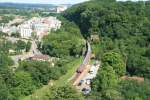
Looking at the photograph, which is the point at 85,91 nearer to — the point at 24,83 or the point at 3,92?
the point at 24,83

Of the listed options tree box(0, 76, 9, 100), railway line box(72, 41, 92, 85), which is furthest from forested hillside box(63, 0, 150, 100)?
tree box(0, 76, 9, 100)

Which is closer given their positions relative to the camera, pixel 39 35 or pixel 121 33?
pixel 121 33

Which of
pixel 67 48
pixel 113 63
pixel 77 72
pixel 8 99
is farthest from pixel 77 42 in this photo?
pixel 8 99

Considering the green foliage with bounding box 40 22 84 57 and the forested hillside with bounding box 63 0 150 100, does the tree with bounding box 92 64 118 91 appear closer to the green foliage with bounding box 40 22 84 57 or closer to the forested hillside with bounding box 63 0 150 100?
the forested hillside with bounding box 63 0 150 100

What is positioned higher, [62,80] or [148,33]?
[148,33]

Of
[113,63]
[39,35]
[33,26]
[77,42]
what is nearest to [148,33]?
[77,42]

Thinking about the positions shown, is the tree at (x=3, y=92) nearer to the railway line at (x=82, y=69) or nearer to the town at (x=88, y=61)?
the town at (x=88, y=61)

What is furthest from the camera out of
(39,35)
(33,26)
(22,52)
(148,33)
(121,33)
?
(33,26)

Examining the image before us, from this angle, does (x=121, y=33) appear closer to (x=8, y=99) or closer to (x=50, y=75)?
(x=50, y=75)

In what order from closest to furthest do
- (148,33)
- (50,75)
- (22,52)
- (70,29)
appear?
1. (50,75)
2. (148,33)
3. (22,52)
4. (70,29)
